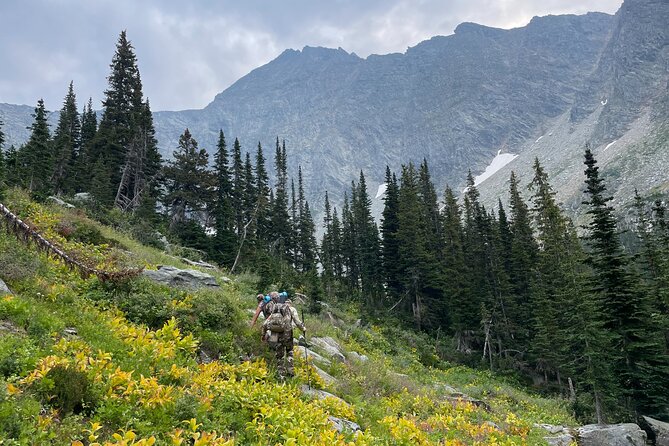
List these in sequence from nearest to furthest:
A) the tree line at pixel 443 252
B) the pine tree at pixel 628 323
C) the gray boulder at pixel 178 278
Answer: the gray boulder at pixel 178 278, the pine tree at pixel 628 323, the tree line at pixel 443 252

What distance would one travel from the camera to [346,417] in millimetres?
8570

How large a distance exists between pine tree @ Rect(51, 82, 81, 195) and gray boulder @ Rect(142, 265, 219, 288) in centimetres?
2158

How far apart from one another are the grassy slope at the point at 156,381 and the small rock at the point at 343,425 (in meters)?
0.23

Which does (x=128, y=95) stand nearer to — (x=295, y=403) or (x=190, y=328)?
(x=190, y=328)

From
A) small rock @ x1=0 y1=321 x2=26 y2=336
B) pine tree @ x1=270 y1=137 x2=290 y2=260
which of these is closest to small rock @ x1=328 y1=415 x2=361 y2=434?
small rock @ x1=0 y1=321 x2=26 y2=336

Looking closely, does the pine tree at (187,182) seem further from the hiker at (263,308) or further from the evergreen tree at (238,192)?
the hiker at (263,308)

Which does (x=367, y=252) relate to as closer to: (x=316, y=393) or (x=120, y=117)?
(x=120, y=117)

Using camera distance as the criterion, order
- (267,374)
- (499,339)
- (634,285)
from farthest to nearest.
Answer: (499,339) → (634,285) → (267,374)

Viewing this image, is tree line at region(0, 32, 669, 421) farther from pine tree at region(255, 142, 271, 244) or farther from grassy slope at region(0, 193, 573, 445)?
grassy slope at region(0, 193, 573, 445)

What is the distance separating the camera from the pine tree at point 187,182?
41.6m

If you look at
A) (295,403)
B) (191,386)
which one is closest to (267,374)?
(295,403)

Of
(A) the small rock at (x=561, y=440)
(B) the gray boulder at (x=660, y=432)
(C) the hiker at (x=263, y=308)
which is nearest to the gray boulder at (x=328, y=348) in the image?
(C) the hiker at (x=263, y=308)

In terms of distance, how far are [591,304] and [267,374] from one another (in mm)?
23013

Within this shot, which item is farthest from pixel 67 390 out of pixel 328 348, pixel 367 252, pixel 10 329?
pixel 367 252
